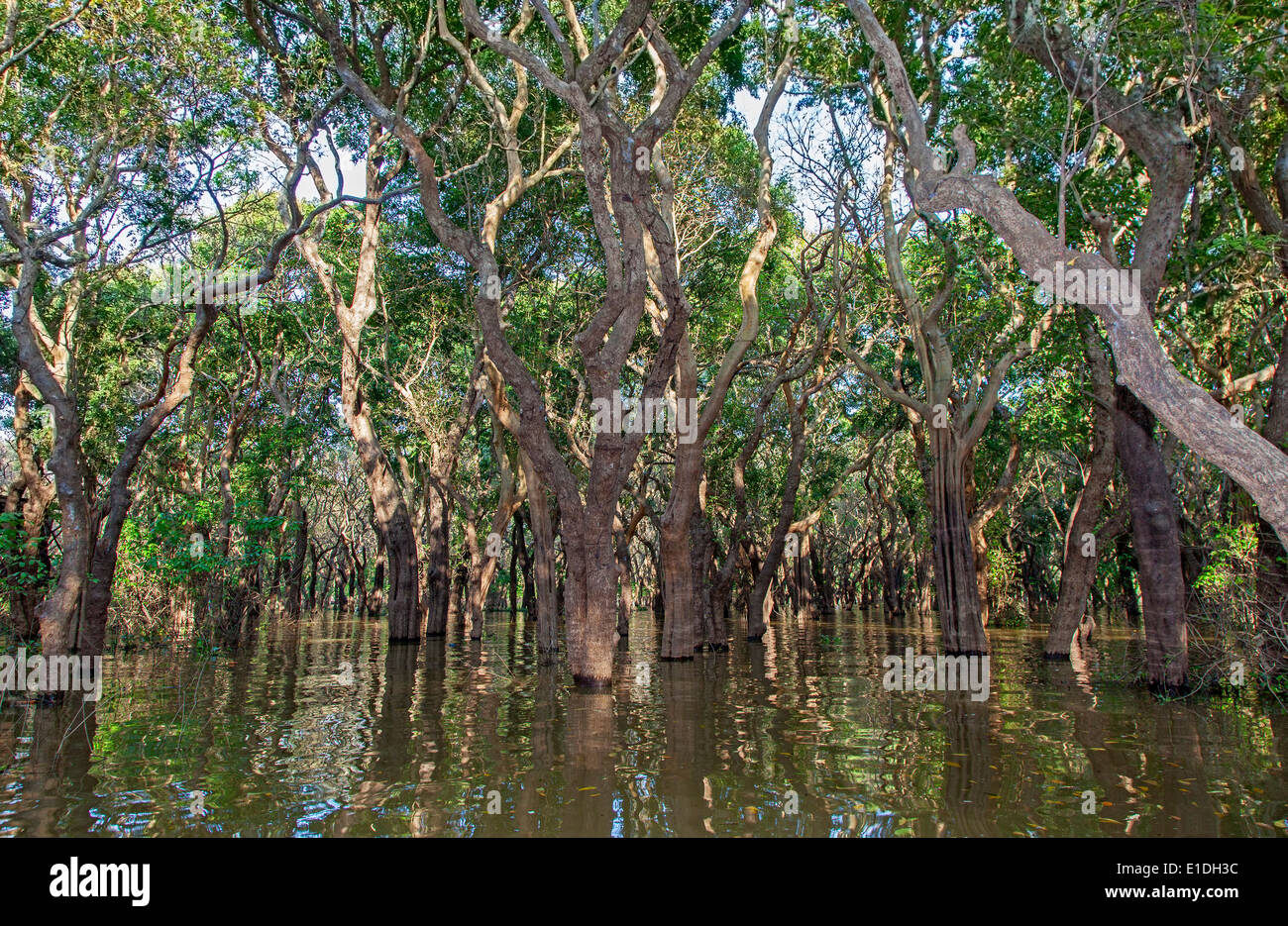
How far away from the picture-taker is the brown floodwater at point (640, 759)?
544cm

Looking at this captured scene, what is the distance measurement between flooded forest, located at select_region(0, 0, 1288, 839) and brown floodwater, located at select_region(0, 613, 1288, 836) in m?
0.07

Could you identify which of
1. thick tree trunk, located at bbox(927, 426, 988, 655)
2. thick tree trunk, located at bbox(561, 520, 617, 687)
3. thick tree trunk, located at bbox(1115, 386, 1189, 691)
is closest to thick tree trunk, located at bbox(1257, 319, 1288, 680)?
thick tree trunk, located at bbox(1115, 386, 1189, 691)

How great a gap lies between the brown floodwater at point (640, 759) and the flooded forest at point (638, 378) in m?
0.07

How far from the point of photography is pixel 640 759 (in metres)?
7.18

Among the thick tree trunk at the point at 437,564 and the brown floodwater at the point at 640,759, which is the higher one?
the thick tree trunk at the point at 437,564

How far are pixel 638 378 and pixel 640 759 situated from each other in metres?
16.7

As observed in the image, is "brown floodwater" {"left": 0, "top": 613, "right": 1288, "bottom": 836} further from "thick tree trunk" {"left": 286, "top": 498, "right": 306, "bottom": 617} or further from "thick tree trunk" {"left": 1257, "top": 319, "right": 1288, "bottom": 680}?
"thick tree trunk" {"left": 286, "top": 498, "right": 306, "bottom": 617}

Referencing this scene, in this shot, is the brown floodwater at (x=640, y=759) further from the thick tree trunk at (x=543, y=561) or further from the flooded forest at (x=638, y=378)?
the thick tree trunk at (x=543, y=561)

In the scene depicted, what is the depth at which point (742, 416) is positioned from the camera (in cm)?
2308

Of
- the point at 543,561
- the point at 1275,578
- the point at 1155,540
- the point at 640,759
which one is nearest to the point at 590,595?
the point at 640,759

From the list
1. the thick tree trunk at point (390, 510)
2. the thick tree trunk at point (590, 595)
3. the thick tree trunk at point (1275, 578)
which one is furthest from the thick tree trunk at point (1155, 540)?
the thick tree trunk at point (390, 510)

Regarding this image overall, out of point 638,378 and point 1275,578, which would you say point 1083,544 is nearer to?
point 1275,578

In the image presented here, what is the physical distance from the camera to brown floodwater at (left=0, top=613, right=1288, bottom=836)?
17.9 ft
